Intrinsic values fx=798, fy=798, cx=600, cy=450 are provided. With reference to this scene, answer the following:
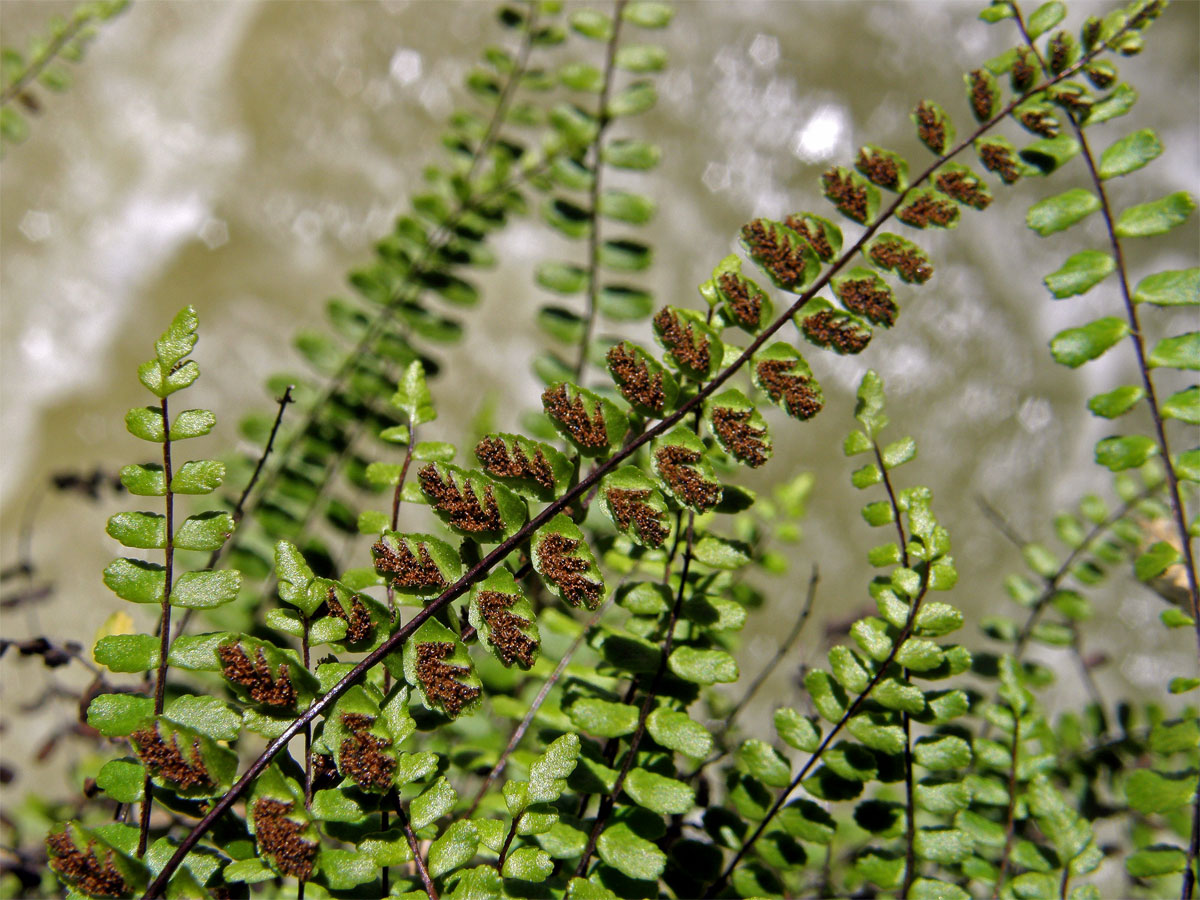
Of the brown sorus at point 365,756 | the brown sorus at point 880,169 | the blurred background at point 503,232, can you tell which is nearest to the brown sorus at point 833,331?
the brown sorus at point 880,169

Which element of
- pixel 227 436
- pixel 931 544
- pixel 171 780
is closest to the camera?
pixel 171 780

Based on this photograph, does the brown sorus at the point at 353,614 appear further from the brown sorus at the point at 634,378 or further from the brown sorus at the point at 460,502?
the brown sorus at the point at 634,378

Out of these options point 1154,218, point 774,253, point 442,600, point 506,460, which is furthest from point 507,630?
point 1154,218

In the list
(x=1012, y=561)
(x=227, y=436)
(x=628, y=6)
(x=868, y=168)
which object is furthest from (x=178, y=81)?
(x=1012, y=561)

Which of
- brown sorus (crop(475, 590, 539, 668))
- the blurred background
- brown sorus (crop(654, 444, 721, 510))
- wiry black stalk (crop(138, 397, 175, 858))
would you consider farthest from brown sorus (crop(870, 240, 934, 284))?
the blurred background

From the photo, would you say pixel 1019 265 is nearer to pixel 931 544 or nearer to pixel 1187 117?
pixel 1187 117

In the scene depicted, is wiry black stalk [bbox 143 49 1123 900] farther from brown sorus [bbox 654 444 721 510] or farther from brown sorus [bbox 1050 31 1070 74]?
brown sorus [bbox 1050 31 1070 74]

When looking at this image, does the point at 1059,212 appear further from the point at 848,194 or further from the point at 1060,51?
the point at 848,194
